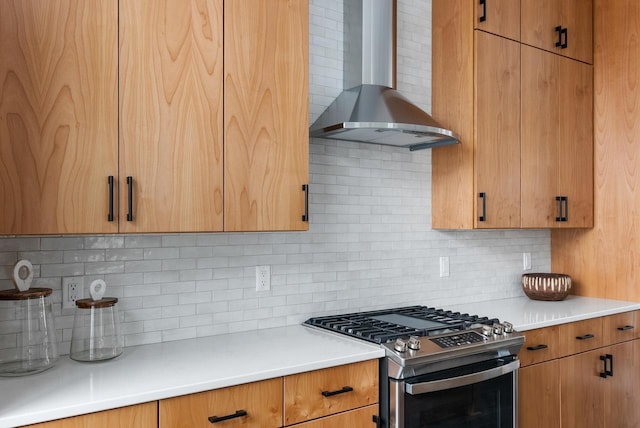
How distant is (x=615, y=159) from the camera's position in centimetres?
350

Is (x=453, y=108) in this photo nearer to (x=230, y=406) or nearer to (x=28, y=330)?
(x=230, y=406)

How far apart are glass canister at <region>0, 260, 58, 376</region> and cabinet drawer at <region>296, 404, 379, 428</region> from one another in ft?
2.95

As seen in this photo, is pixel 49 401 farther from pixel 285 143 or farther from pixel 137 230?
pixel 285 143

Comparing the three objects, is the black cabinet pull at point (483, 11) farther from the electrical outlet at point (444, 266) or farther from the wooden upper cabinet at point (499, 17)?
the electrical outlet at point (444, 266)

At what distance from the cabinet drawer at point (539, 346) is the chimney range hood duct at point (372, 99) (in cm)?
105

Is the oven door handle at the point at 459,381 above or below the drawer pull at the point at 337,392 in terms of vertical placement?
below

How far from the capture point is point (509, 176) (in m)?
3.12

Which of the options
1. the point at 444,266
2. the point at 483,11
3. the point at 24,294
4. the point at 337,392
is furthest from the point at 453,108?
the point at 24,294

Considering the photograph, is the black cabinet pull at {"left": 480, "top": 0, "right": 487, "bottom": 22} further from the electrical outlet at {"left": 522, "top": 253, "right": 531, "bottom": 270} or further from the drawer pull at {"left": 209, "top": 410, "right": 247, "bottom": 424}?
the drawer pull at {"left": 209, "top": 410, "right": 247, "bottom": 424}

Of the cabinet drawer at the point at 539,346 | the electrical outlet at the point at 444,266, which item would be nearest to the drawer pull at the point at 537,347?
the cabinet drawer at the point at 539,346

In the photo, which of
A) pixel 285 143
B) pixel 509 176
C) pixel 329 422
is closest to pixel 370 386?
pixel 329 422

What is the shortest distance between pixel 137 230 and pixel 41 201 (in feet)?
1.01

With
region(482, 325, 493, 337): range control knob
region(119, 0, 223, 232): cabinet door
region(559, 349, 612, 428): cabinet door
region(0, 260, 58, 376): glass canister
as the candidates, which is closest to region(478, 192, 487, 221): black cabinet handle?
region(482, 325, 493, 337): range control knob

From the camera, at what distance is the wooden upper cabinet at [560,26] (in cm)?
323
